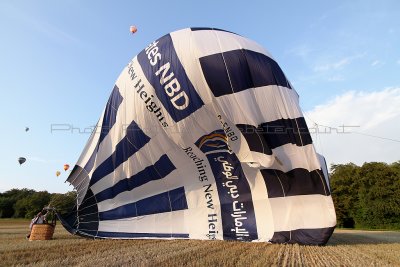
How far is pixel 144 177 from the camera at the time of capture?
9805 mm

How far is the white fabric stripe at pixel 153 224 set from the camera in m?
9.62

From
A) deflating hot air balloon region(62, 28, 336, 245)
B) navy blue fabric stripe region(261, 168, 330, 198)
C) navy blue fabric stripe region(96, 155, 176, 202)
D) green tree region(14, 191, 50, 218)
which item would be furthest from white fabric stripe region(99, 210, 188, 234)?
green tree region(14, 191, 50, 218)

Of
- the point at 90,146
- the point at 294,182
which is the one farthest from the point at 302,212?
the point at 90,146

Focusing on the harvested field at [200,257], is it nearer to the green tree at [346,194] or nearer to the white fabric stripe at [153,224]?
the white fabric stripe at [153,224]

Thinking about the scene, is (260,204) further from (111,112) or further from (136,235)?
(111,112)

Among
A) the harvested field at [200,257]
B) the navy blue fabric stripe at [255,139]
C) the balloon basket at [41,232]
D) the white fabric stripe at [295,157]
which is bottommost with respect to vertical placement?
the harvested field at [200,257]

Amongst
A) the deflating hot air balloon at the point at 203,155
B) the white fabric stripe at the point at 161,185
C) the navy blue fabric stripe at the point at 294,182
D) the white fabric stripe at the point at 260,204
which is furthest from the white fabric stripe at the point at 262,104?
the white fabric stripe at the point at 161,185

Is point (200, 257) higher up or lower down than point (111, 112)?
lower down

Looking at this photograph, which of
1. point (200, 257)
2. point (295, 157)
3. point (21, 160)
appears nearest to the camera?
point (200, 257)

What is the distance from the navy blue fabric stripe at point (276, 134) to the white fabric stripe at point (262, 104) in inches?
4.8

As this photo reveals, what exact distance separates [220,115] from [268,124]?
121 centimetres

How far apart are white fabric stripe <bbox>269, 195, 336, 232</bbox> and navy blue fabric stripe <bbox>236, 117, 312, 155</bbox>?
1340mm

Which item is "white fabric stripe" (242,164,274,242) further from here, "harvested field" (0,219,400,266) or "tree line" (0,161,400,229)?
"tree line" (0,161,400,229)

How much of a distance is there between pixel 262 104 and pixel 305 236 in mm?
3255
